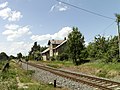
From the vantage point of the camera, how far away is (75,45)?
50875 mm

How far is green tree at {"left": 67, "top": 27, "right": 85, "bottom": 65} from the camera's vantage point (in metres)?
50.3

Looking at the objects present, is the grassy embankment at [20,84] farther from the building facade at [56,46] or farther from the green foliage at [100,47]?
the building facade at [56,46]

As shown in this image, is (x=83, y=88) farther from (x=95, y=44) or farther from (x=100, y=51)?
(x=95, y=44)

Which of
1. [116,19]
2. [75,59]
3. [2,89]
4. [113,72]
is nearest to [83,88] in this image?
[2,89]

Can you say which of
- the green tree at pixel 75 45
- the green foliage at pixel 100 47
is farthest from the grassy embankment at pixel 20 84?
the green tree at pixel 75 45

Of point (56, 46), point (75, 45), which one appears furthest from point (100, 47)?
point (56, 46)

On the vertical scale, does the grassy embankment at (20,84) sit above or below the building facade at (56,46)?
below

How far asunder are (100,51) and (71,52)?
292 inches

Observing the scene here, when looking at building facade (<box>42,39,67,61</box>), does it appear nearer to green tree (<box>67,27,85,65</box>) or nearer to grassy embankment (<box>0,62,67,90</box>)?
green tree (<box>67,27,85,65</box>)

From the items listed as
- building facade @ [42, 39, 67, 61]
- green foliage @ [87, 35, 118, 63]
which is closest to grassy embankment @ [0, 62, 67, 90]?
green foliage @ [87, 35, 118, 63]

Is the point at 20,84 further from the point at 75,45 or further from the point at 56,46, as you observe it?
the point at 56,46

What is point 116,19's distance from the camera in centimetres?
3400

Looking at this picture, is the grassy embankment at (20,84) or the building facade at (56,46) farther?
the building facade at (56,46)

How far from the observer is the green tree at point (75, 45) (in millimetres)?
50312
